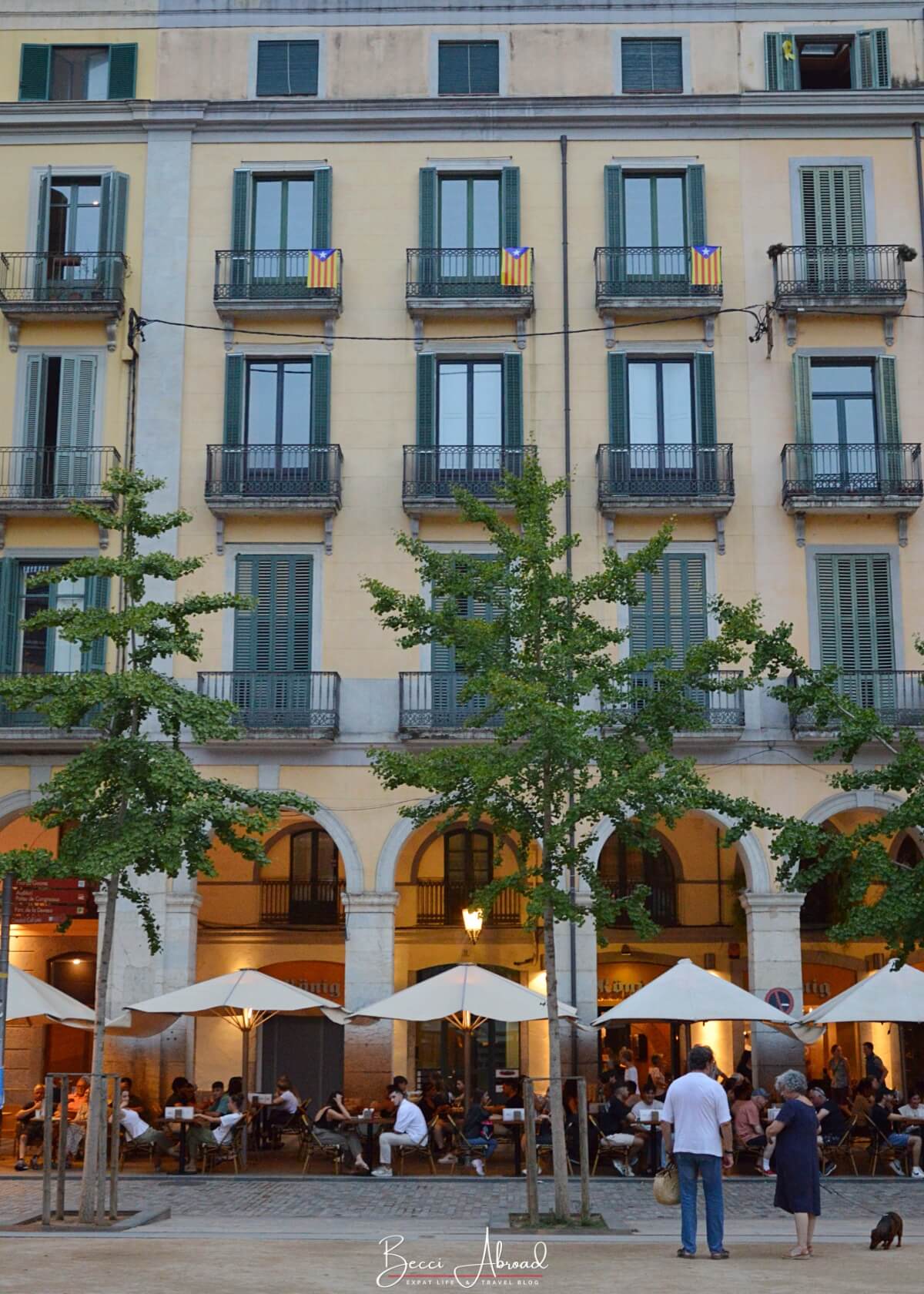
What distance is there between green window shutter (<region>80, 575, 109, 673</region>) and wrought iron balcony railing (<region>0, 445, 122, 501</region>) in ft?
4.98

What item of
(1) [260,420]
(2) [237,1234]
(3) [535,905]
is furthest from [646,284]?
(2) [237,1234]

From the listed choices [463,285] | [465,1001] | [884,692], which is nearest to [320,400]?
[463,285]

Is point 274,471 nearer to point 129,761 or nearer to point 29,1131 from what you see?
point 29,1131

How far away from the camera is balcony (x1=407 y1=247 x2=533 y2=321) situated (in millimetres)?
29797

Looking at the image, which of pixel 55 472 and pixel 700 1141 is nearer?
pixel 700 1141

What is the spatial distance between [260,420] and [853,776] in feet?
47.0

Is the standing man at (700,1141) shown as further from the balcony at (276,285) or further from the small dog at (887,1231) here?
the balcony at (276,285)

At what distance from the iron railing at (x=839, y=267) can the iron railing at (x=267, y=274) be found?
27.0 feet

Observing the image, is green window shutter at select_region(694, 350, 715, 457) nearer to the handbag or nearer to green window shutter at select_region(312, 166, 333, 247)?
green window shutter at select_region(312, 166, 333, 247)

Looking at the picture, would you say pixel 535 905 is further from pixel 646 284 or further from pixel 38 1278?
pixel 646 284

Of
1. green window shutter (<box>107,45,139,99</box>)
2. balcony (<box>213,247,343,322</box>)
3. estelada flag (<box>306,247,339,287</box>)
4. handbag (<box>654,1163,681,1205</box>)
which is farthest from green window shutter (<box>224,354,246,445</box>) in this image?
handbag (<box>654,1163,681,1205</box>)

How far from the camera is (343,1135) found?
23.5 m

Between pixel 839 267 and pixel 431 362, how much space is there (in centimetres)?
773

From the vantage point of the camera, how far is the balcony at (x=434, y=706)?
92.4 ft
